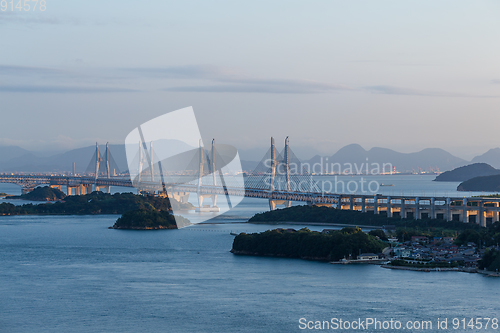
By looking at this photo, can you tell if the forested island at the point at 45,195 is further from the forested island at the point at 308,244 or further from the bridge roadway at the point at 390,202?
the forested island at the point at 308,244

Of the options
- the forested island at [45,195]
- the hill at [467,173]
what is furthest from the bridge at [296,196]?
the hill at [467,173]

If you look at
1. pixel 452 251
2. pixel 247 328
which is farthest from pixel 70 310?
pixel 452 251

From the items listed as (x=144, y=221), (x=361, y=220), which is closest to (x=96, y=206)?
(x=144, y=221)

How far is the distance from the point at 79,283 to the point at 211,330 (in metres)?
6.85

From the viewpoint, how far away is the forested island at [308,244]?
24578mm

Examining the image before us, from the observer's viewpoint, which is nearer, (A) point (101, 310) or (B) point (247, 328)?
(B) point (247, 328)

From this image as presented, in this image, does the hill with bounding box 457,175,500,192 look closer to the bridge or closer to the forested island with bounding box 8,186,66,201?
the bridge

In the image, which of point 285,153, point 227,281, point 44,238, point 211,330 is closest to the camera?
point 211,330

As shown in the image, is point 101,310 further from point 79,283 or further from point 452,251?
point 452,251

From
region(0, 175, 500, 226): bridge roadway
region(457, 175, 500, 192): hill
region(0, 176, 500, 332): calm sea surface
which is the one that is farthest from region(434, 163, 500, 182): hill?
region(0, 176, 500, 332): calm sea surface

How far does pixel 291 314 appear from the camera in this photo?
54.2 feet

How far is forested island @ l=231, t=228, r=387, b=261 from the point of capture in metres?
24.6

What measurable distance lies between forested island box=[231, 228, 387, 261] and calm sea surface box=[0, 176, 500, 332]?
720mm

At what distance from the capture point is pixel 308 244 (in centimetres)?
2528
